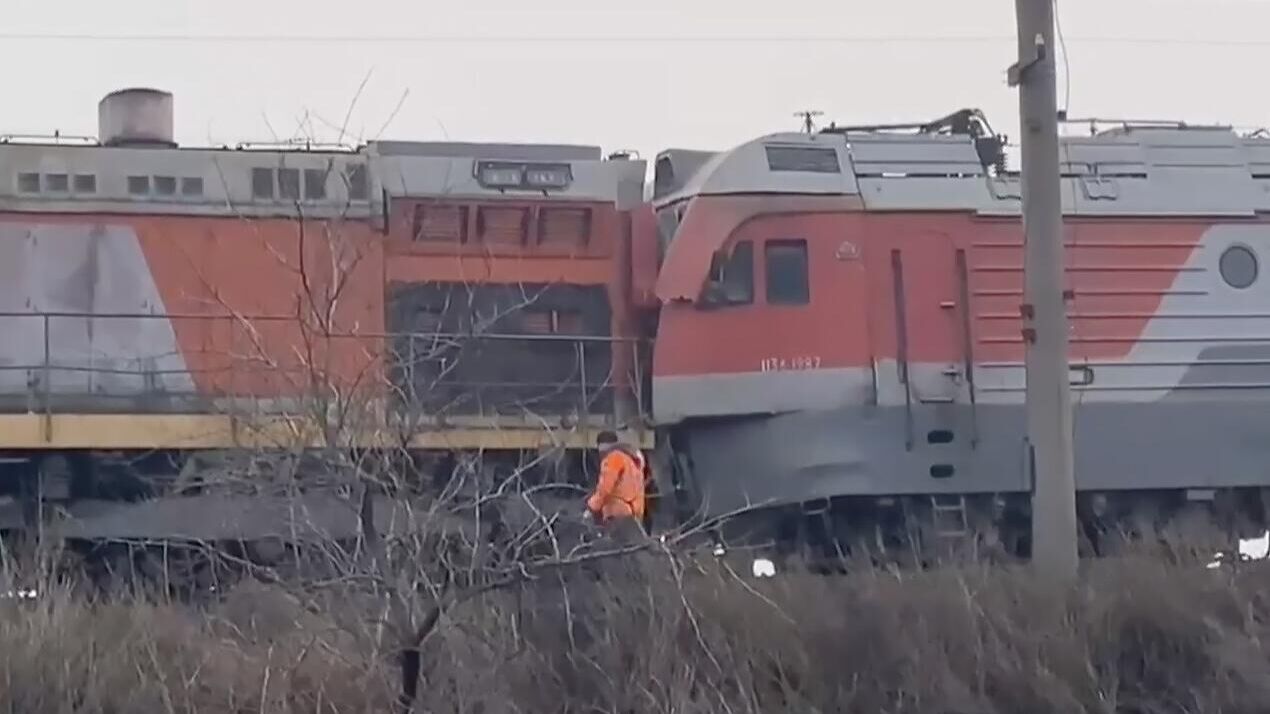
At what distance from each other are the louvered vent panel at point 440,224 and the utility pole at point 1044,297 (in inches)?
188

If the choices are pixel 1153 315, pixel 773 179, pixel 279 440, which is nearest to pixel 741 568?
pixel 279 440

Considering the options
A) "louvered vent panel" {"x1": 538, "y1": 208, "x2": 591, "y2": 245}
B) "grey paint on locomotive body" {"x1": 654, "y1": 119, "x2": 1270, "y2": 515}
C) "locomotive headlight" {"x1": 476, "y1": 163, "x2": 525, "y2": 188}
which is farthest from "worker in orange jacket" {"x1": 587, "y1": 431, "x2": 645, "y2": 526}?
"locomotive headlight" {"x1": 476, "y1": 163, "x2": 525, "y2": 188}

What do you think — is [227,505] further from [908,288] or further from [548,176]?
[908,288]

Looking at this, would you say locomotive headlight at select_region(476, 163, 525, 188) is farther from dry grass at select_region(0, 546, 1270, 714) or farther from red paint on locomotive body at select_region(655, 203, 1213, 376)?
dry grass at select_region(0, 546, 1270, 714)

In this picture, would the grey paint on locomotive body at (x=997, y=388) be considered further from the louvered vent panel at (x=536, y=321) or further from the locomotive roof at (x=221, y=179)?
the locomotive roof at (x=221, y=179)

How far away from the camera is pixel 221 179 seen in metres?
13.8

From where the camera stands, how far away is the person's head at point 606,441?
38.9 ft

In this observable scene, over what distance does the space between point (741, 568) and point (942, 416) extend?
11.4 feet

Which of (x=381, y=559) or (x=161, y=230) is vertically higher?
(x=161, y=230)

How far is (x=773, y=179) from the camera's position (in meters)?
13.6

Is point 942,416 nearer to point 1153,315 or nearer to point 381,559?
point 1153,315

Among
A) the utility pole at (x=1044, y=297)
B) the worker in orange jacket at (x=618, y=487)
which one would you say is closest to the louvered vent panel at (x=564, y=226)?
the worker in orange jacket at (x=618, y=487)

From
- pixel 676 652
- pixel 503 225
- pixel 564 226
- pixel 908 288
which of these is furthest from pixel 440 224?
pixel 676 652

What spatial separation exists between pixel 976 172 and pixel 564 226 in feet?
Answer: 10.1
